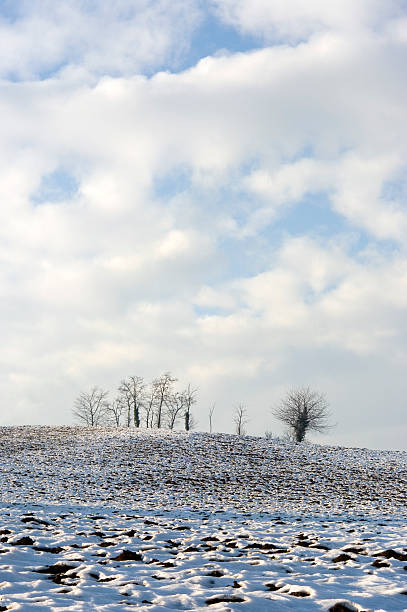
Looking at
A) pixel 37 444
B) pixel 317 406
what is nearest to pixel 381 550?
pixel 37 444

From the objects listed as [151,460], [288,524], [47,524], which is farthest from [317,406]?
[47,524]

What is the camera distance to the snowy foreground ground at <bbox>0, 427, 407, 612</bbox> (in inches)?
269

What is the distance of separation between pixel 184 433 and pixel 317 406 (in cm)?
2672

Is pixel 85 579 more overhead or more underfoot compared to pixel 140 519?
more overhead

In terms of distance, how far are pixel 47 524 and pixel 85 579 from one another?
6.54 metres

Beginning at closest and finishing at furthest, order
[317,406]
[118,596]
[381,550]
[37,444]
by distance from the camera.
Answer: [118,596] < [381,550] < [37,444] < [317,406]

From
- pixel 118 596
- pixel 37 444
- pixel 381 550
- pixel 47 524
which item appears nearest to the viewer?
pixel 118 596

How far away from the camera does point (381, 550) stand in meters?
10.2

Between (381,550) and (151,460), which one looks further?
(151,460)

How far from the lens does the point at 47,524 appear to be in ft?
43.5

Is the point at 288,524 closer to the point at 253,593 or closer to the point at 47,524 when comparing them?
the point at 47,524

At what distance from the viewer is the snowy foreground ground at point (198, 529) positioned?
6.84 meters

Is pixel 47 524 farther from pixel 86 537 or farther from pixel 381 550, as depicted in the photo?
pixel 381 550

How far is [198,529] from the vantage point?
1342 cm
